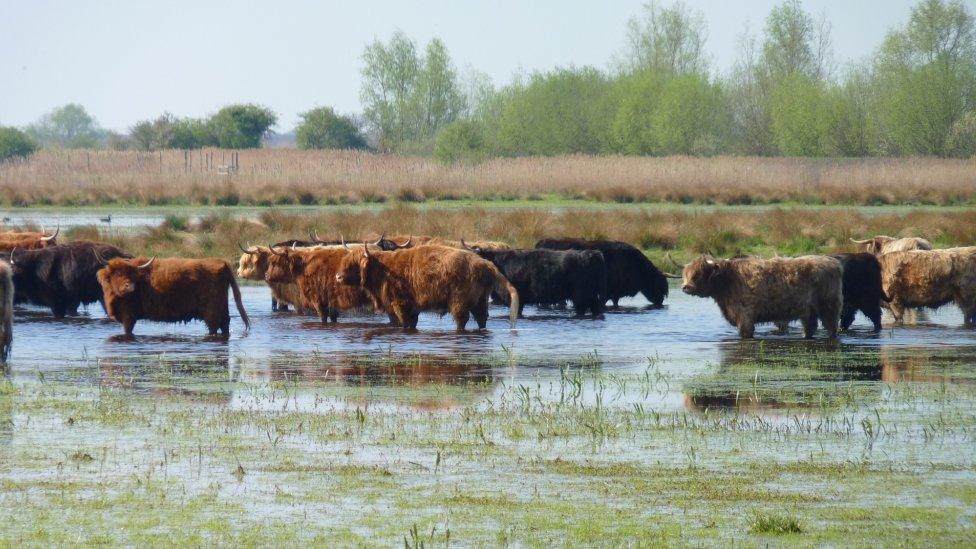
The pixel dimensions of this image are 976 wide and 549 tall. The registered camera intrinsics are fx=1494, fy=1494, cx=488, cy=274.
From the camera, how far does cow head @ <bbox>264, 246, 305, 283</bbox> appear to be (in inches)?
620

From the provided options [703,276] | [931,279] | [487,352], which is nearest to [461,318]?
[487,352]

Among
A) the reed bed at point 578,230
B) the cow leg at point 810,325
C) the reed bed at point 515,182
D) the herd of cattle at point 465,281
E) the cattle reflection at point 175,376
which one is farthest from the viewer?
the reed bed at point 515,182

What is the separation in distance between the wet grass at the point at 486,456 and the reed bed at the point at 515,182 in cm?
2582

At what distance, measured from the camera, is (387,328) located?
48.7ft

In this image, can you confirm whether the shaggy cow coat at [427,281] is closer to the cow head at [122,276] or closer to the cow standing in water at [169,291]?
the cow standing in water at [169,291]

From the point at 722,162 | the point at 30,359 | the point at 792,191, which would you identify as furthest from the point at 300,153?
the point at 30,359

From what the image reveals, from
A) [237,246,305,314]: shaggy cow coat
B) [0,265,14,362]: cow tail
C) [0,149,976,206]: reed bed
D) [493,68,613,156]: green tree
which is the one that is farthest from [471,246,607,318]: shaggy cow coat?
[493,68,613,156]: green tree

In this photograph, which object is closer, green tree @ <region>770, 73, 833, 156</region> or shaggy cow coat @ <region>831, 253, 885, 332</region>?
shaggy cow coat @ <region>831, 253, 885, 332</region>

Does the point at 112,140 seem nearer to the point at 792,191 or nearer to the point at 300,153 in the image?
the point at 300,153

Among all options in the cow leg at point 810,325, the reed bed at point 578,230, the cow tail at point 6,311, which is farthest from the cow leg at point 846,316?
the cow tail at point 6,311

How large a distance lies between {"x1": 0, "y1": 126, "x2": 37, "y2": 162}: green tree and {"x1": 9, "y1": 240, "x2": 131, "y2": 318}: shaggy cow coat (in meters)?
49.2

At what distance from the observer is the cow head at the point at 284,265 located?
15758 mm

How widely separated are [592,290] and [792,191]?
22458 mm

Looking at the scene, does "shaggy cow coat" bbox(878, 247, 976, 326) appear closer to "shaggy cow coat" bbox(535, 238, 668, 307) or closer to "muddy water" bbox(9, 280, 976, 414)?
"muddy water" bbox(9, 280, 976, 414)
